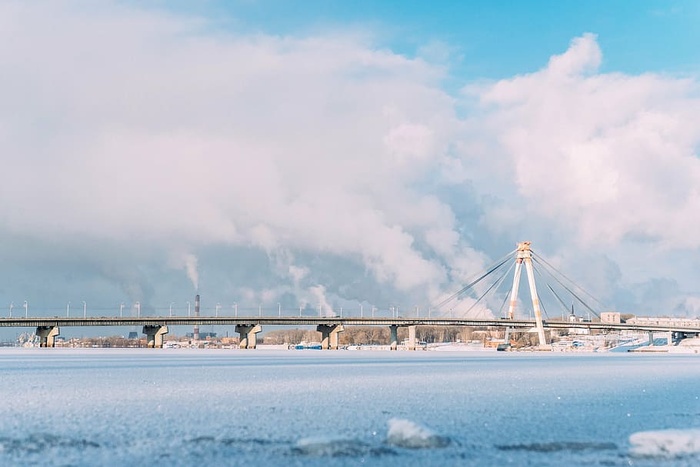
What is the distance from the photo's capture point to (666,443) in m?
22.7

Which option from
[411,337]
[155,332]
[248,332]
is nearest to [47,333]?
[155,332]

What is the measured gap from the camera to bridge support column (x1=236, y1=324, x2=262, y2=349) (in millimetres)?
188875

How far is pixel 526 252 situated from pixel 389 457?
180960 millimetres

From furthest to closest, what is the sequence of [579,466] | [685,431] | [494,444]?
→ [685,431] → [494,444] → [579,466]

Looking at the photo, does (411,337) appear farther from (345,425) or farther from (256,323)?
(345,425)

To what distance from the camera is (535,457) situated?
2033cm

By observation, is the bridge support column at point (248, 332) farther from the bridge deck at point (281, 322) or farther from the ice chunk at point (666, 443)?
the ice chunk at point (666, 443)

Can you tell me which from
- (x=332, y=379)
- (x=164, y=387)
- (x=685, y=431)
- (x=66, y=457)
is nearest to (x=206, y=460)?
(x=66, y=457)

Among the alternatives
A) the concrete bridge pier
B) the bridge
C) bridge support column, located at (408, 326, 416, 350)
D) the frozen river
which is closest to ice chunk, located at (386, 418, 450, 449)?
the frozen river

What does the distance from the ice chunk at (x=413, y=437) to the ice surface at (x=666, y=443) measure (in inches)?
219

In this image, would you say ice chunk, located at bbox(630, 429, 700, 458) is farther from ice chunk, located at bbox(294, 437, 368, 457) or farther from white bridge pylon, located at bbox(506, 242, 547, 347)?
white bridge pylon, located at bbox(506, 242, 547, 347)

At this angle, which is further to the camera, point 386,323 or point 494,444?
point 386,323

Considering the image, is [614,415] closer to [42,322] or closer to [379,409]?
[379,409]

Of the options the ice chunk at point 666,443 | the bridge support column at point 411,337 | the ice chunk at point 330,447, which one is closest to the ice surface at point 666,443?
the ice chunk at point 666,443
